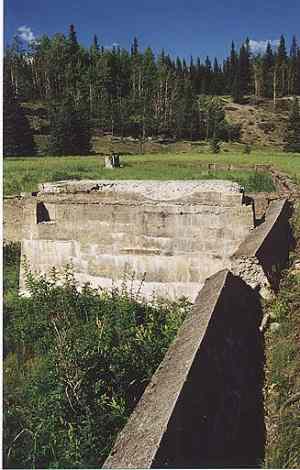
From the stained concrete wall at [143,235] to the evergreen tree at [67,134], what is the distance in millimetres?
32640

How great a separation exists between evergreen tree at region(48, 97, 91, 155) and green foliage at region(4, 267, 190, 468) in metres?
34.9

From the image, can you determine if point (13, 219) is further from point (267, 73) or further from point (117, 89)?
point (267, 73)

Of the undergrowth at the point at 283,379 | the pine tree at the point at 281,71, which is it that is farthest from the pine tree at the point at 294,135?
the undergrowth at the point at 283,379

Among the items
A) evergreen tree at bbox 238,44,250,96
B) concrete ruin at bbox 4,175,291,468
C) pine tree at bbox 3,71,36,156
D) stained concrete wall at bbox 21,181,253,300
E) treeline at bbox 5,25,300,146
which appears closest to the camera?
concrete ruin at bbox 4,175,291,468

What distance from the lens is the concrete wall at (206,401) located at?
10.8 ft

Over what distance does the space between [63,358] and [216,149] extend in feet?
154

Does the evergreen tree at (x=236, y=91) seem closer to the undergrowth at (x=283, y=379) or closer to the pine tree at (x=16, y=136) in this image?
the pine tree at (x=16, y=136)

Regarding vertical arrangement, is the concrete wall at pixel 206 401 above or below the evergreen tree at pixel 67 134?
below

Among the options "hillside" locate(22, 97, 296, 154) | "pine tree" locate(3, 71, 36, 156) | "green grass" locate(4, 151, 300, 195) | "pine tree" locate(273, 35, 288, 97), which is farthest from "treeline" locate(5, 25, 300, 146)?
"green grass" locate(4, 151, 300, 195)

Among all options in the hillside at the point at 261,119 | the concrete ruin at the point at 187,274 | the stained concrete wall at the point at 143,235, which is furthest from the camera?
the hillside at the point at 261,119

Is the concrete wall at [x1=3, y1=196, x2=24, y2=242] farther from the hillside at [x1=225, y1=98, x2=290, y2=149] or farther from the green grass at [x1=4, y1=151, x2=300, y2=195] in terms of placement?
the hillside at [x1=225, y1=98, x2=290, y2=149]

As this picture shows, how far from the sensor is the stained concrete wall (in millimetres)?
9234

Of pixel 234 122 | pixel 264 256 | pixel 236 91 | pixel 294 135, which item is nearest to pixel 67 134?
pixel 294 135

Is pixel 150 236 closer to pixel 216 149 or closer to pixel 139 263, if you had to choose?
pixel 139 263
